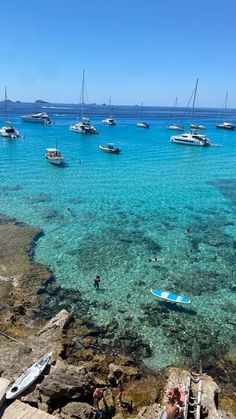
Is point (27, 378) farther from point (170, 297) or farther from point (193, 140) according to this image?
point (193, 140)

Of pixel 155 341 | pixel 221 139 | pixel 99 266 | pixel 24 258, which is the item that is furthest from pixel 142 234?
pixel 221 139

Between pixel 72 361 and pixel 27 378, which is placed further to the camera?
pixel 72 361

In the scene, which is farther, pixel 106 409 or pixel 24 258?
pixel 24 258

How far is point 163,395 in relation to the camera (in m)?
18.7

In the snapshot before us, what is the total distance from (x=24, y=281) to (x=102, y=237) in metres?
11.1

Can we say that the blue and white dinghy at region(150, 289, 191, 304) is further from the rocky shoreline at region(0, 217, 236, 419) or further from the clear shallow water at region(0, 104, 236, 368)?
the rocky shoreline at region(0, 217, 236, 419)

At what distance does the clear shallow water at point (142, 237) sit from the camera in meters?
25.2

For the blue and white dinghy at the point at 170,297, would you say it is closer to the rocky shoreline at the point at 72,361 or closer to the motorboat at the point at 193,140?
the rocky shoreline at the point at 72,361

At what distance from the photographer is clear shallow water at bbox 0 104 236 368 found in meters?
25.2

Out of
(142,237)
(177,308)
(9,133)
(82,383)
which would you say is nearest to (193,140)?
(9,133)

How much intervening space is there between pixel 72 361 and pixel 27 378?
3.38 metres

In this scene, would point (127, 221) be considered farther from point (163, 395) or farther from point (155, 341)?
point (163, 395)

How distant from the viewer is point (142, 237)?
38.7m

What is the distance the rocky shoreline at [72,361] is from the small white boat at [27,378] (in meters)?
0.40
